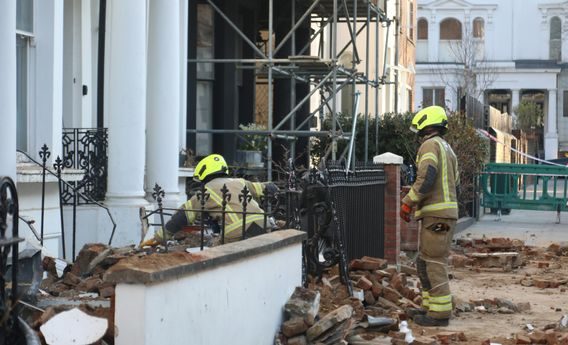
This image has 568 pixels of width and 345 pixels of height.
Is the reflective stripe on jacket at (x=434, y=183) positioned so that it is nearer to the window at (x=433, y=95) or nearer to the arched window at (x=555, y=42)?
the window at (x=433, y=95)

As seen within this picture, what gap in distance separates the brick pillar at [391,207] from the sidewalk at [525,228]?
6.16 m

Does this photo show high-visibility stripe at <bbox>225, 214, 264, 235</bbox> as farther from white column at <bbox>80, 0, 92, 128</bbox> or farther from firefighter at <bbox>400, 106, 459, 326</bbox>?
white column at <bbox>80, 0, 92, 128</bbox>

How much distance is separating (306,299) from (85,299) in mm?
2142

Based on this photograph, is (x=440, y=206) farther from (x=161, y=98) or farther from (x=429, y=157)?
(x=161, y=98)

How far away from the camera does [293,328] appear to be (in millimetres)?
8016

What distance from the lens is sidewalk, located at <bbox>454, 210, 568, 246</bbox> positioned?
2059cm

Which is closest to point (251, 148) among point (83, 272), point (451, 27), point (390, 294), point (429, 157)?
point (390, 294)

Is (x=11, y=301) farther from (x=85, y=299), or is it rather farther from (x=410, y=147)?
(x=410, y=147)

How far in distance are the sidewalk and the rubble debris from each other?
1463 centimetres

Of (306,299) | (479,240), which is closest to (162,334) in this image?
(306,299)

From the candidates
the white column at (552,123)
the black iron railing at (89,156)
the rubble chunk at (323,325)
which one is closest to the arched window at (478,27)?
the white column at (552,123)

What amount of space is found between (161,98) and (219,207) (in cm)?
494

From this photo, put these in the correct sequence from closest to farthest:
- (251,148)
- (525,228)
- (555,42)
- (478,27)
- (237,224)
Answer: (237,224)
(251,148)
(525,228)
(478,27)
(555,42)

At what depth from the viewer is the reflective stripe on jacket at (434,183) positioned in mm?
10141
